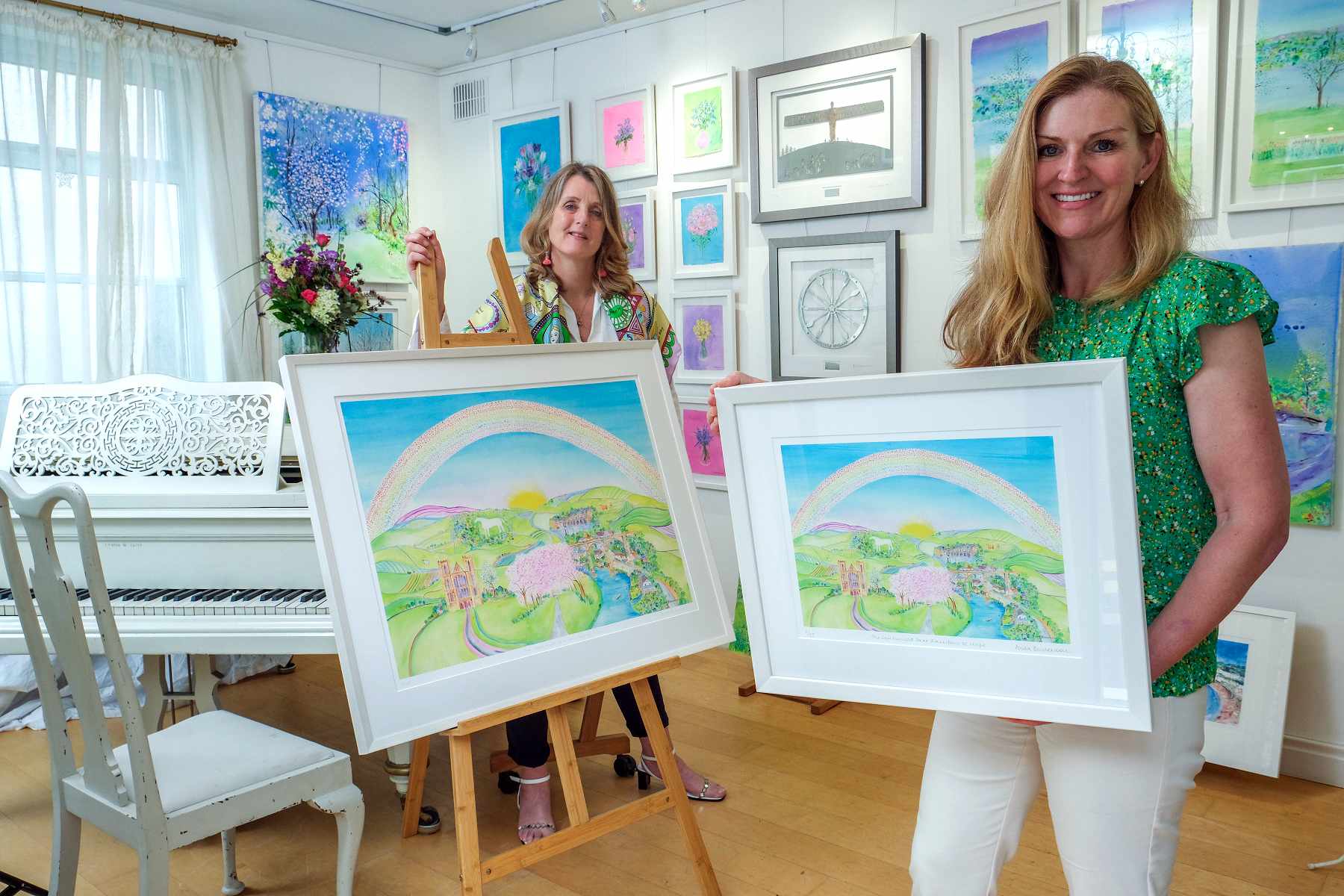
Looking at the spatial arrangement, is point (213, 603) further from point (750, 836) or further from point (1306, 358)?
point (1306, 358)

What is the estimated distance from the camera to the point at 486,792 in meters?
2.81

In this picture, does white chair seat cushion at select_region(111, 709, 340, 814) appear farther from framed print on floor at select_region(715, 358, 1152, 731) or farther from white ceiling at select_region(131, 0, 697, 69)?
white ceiling at select_region(131, 0, 697, 69)

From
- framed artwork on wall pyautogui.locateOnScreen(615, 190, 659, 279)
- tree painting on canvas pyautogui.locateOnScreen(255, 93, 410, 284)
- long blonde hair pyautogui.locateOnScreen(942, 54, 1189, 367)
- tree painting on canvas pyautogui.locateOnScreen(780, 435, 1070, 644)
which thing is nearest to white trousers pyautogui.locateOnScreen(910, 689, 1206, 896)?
tree painting on canvas pyautogui.locateOnScreen(780, 435, 1070, 644)

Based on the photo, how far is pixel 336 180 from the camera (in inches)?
173

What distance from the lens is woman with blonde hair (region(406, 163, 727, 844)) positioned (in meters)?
2.38

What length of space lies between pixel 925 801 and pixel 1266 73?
94.2 inches

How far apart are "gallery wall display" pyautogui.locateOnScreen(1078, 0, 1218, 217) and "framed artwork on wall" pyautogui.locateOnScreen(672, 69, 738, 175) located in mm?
1394

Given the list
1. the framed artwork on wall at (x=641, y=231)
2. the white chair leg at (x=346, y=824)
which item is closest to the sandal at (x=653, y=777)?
the white chair leg at (x=346, y=824)

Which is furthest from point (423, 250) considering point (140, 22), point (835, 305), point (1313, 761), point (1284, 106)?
point (1313, 761)

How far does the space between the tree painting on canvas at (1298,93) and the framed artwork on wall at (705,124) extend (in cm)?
182

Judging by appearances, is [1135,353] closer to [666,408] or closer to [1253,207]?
[666,408]

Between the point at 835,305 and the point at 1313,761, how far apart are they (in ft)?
6.84

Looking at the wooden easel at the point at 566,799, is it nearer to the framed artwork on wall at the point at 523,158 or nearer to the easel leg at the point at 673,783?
the easel leg at the point at 673,783

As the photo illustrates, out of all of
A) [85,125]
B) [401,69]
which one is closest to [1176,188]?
[85,125]
